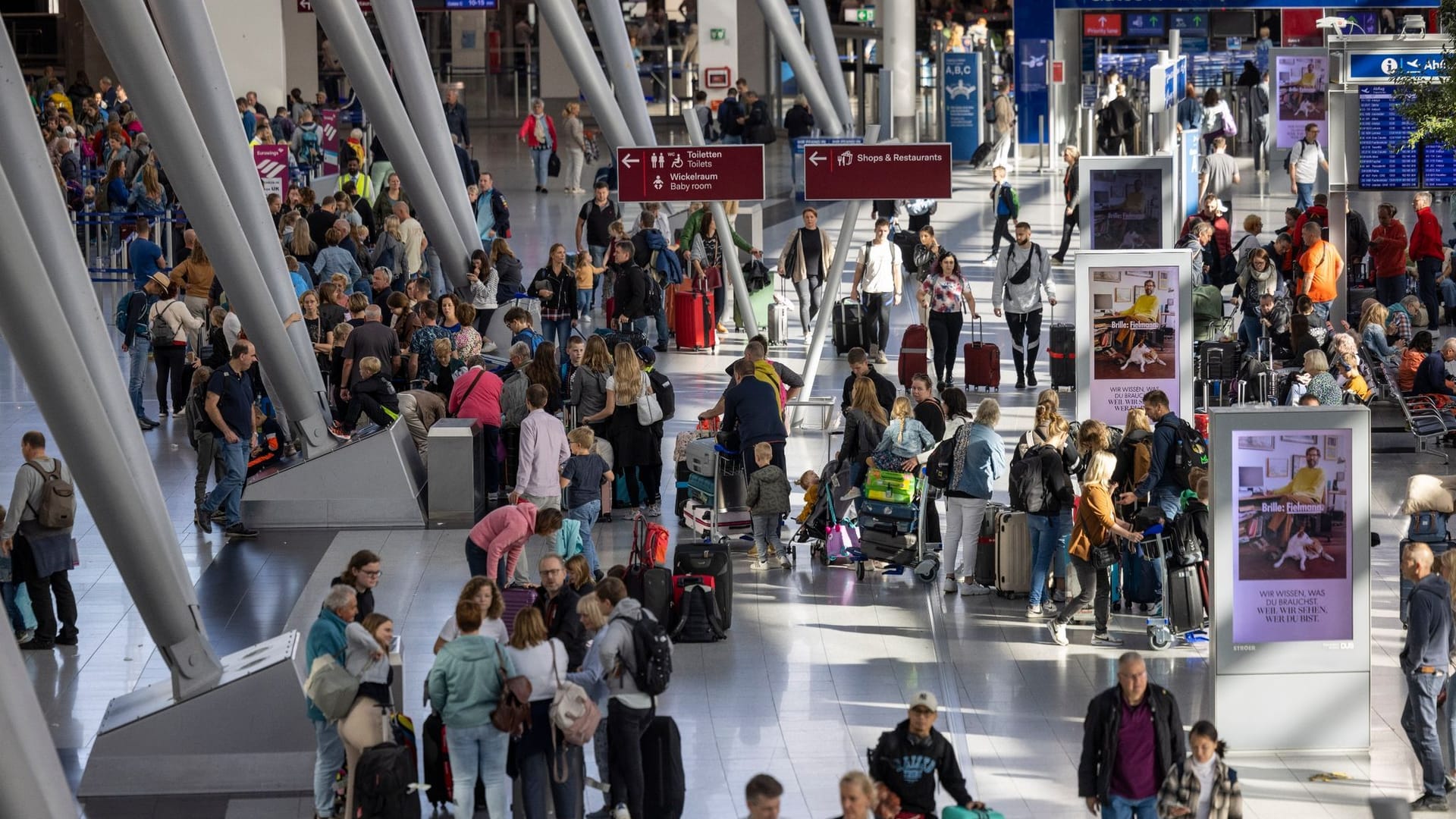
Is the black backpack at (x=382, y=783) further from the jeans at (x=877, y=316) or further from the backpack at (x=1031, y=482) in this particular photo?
the jeans at (x=877, y=316)

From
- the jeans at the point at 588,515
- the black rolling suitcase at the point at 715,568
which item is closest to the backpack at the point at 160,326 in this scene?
the jeans at the point at 588,515

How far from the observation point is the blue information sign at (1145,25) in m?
48.2

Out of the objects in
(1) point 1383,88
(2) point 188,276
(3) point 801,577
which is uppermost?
(1) point 1383,88

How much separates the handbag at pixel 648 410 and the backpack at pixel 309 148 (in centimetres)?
2189

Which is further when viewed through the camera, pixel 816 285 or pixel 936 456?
pixel 816 285

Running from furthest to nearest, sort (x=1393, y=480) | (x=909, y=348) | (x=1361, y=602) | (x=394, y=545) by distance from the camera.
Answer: (x=909, y=348) < (x=1393, y=480) < (x=394, y=545) < (x=1361, y=602)

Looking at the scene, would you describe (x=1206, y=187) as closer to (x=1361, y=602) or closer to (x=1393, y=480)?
(x=1393, y=480)

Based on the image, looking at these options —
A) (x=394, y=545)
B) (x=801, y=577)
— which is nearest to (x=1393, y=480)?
(x=801, y=577)

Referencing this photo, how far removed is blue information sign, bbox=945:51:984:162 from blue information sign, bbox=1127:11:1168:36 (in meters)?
6.09

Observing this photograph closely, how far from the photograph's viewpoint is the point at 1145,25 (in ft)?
159

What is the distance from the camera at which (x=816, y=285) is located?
24797 millimetres

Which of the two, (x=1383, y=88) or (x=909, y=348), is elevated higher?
(x=1383, y=88)

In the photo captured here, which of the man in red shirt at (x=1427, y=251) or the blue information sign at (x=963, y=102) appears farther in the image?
the blue information sign at (x=963, y=102)

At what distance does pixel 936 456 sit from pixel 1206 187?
675 inches
